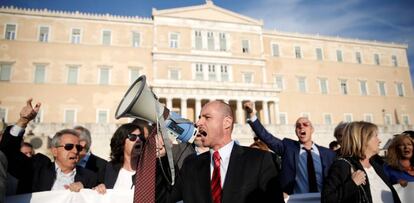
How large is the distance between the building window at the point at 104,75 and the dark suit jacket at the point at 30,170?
27169mm

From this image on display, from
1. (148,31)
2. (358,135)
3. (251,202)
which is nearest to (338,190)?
(358,135)

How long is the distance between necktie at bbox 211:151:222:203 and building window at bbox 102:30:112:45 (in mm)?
30427

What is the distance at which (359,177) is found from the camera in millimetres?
2992

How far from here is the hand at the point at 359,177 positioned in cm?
297

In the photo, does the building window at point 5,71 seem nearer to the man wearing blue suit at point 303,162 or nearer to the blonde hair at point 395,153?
the man wearing blue suit at point 303,162

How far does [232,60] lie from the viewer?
32.3 meters

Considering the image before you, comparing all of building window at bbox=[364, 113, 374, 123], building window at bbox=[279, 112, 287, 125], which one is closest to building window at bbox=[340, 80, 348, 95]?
building window at bbox=[364, 113, 374, 123]

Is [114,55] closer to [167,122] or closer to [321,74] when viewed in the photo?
[321,74]

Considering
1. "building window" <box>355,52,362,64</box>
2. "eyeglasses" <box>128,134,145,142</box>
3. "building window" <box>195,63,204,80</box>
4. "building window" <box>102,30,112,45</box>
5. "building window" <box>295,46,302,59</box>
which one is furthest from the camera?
"building window" <box>355,52,362,64</box>

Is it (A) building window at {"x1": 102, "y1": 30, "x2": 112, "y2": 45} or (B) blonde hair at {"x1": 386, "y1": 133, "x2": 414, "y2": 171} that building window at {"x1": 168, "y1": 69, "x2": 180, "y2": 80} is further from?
(B) blonde hair at {"x1": 386, "y1": 133, "x2": 414, "y2": 171}

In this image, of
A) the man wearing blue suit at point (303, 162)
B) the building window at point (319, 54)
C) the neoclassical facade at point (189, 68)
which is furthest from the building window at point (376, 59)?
the man wearing blue suit at point (303, 162)

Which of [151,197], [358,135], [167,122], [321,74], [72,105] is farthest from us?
[321,74]

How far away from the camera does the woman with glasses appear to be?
4160mm

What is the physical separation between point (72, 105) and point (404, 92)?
43.1 metres
